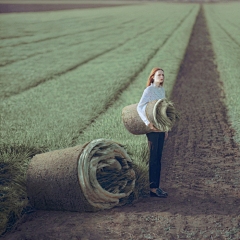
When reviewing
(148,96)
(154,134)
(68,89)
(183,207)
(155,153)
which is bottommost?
(183,207)

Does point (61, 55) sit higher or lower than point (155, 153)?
higher

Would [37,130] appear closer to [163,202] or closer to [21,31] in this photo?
[163,202]

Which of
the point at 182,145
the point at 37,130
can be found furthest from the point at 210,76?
the point at 37,130

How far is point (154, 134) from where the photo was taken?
4.07m

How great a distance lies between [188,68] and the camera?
1217 centimetres

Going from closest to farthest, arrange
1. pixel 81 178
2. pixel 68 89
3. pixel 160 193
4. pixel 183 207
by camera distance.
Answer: pixel 81 178 → pixel 183 207 → pixel 160 193 → pixel 68 89

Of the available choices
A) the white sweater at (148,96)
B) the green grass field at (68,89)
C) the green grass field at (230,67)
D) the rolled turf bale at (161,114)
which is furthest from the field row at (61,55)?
the rolled turf bale at (161,114)

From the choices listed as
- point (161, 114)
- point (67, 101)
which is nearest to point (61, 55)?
point (67, 101)

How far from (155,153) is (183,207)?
2.65 feet

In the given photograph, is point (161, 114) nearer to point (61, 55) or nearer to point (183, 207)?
point (183, 207)

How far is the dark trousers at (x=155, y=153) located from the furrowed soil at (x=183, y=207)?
0.28m

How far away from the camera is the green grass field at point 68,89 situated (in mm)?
5176

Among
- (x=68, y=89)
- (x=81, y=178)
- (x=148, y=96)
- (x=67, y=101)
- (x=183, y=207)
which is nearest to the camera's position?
(x=81, y=178)

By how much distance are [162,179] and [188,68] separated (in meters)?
8.38
